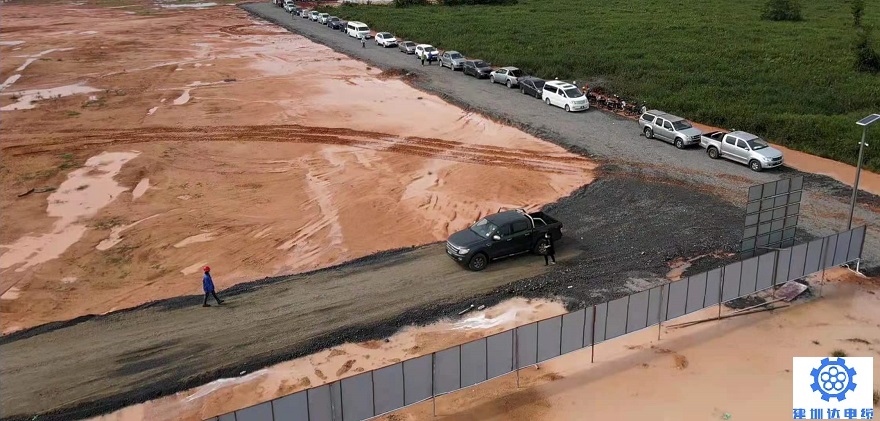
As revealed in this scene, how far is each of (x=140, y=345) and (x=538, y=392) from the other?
31.5 feet

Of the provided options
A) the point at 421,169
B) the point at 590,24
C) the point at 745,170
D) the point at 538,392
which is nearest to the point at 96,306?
the point at 538,392

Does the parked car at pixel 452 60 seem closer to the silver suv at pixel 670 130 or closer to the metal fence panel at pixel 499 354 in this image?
the silver suv at pixel 670 130

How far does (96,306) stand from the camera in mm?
18203

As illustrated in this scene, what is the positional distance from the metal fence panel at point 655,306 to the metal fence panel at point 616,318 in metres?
0.71

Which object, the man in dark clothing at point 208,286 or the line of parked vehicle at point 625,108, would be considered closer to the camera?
the man in dark clothing at point 208,286

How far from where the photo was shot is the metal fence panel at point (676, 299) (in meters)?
15.3

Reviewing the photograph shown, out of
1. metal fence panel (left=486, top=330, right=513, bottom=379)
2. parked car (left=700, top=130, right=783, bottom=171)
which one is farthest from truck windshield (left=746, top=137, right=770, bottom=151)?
metal fence panel (left=486, top=330, right=513, bottom=379)

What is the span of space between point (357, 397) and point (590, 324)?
542 cm

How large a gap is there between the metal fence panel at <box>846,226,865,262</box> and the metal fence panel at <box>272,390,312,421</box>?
15113 mm

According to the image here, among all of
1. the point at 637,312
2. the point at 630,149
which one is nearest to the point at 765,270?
the point at 637,312

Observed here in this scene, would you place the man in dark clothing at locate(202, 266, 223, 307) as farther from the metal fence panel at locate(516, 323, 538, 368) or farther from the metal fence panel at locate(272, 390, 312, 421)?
the metal fence panel at locate(516, 323, 538, 368)

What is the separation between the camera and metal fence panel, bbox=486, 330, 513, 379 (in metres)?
13.4

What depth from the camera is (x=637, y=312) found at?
1504 centimetres

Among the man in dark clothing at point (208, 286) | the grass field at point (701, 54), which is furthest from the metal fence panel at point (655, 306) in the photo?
the grass field at point (701, 54)
